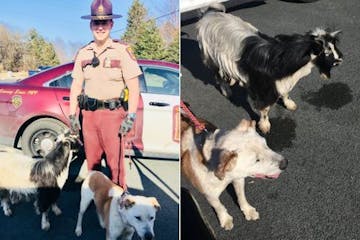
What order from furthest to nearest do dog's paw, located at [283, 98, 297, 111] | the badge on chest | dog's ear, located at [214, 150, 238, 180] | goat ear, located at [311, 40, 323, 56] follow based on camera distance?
1. dog's paw, located at [283, 98, 297, 111]
2. goat ear, located at [311, 40, 323, 56]
3. dog's ear, located at [214, 150, 238, 180]
4. the badge on chest

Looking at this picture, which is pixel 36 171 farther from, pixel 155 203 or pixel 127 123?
pixel 155 203

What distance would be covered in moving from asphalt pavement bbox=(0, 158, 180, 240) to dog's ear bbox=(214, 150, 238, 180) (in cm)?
32

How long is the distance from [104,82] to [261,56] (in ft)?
7.04

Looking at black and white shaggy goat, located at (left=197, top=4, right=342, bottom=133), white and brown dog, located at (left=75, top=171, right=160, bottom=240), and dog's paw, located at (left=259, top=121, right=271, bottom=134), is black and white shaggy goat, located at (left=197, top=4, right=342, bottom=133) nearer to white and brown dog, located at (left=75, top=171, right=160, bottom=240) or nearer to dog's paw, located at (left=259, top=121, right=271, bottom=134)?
dog's paw, located at (left=259, top=121, right=271, bottom=134)

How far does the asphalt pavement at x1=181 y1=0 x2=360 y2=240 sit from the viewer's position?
3.47 metres

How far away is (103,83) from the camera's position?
7.72 feet

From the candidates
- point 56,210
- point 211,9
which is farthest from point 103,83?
point 211,9

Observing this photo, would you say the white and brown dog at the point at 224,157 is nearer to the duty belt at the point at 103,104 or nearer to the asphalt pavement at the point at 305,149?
the asphalt pavement at the point at 305,149

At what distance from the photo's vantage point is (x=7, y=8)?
2418 millimetres

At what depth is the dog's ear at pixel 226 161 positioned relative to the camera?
108 inches

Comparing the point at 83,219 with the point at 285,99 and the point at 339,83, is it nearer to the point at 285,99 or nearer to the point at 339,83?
the point at 285,99

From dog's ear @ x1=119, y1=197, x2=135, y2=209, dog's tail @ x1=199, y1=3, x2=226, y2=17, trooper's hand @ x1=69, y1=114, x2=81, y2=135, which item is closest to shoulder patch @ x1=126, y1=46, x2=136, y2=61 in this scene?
trooper's hand @ x1=69, y1=114, x2=81, y2=135

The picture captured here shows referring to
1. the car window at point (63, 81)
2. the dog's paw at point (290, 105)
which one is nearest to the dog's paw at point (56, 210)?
the car window at point (63, 81)

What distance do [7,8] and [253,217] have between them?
2.22 m
